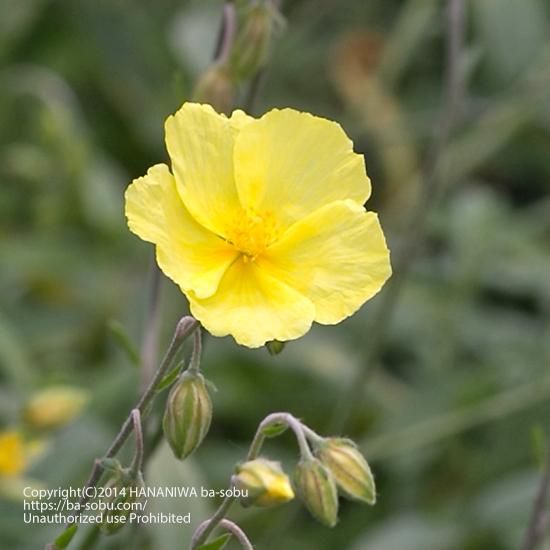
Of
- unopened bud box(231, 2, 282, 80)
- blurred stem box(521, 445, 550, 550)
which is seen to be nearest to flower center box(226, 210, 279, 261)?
unopened bud box(231, 2, 282, 80)

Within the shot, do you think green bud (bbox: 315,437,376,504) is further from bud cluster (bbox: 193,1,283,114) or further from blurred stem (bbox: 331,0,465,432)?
blurred stem (bbox: 331,0,465,432)

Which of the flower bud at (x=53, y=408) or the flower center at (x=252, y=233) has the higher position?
the flower center at (x=252, y=233)

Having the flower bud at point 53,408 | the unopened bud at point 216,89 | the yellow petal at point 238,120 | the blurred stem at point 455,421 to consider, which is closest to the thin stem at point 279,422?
the yellow petal at point 238,120

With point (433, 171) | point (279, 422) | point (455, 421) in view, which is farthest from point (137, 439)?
point (455, 421)

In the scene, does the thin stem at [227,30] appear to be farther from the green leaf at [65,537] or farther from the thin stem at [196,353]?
the green leaf at [65,537]

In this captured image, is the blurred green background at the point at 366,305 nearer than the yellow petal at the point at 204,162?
No

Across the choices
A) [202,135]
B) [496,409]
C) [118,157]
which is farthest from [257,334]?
[118,157]

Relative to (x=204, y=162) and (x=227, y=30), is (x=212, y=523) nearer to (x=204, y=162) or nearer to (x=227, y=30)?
(x=204, y=162)
